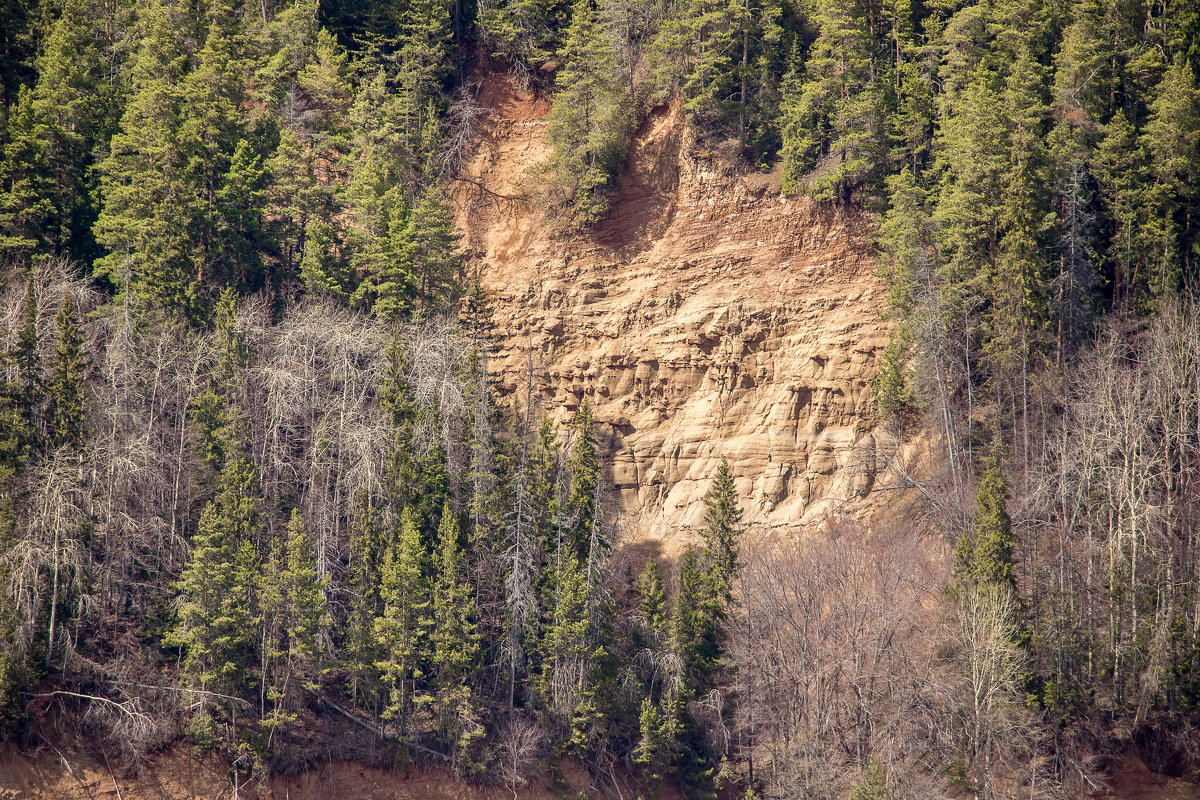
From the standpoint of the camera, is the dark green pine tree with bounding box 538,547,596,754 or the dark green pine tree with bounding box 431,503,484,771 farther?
the dark green pine tree with bounding box 538,547,596,754

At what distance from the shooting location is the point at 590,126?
5291 centimetres

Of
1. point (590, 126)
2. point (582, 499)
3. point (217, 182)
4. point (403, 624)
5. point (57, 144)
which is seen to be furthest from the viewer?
point (590, 126)

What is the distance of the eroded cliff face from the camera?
4800cm

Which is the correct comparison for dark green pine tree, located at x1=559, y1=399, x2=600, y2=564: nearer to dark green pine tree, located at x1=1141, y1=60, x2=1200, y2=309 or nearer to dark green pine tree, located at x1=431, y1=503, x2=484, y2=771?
dark green pine tree, located at x1=431, y1=503, x2=484, y2=771

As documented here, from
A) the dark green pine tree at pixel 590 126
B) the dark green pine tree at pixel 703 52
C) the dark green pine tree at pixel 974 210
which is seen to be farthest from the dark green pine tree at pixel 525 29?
the dark green pine tree at pixel 974 210

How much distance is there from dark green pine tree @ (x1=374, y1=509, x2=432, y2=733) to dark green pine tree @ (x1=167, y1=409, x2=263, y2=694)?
345 cm

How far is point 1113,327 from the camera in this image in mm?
45281

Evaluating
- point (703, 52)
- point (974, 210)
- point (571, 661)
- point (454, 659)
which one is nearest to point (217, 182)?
point (703, 52)

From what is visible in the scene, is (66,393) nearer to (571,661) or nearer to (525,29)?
(571,661)

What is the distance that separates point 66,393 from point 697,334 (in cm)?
1973

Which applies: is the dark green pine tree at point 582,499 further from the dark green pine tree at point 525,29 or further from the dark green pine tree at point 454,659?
the dark green pine tree at point 525,29

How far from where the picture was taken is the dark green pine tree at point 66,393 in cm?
4150

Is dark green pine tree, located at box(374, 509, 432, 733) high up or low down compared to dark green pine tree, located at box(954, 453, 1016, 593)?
down

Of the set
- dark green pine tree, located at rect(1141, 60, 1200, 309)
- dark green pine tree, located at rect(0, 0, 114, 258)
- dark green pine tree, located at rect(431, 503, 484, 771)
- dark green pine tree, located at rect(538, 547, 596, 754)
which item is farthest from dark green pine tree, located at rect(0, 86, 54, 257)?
dark green pine tree, located at rect(1141, 60, 1200, 309)
